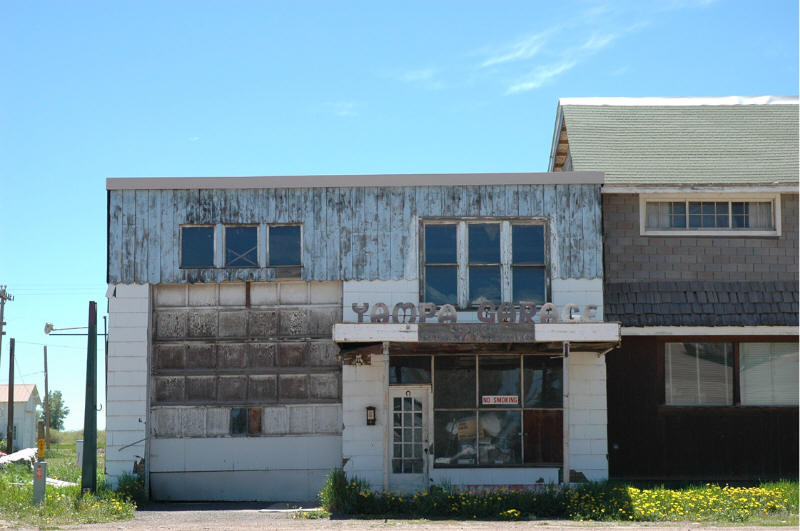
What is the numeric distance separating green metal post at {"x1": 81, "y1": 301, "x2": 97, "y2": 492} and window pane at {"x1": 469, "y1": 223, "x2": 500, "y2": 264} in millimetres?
7027

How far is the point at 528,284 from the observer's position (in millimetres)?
19344

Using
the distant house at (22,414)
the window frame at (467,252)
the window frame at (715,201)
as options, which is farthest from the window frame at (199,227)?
the distant house at (22,414)

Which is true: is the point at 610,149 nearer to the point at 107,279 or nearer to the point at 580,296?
the point at 580,296

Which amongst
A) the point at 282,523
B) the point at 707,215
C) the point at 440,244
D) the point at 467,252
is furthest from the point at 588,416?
the point at 282,523

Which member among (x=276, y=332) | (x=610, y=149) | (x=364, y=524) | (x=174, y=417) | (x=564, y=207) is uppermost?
(x=610, y=149)

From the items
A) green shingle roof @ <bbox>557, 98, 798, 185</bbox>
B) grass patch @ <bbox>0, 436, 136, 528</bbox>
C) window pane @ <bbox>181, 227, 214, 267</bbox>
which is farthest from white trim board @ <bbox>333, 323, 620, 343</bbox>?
grass patch @ <bbox>0, 436, 136, 528</bbox>

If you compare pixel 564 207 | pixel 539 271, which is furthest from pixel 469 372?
pixel 564 207

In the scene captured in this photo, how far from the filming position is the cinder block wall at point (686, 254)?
20.0m

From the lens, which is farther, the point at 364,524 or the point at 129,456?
the point at 129,456

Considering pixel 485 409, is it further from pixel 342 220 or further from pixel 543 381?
pixel 342 220

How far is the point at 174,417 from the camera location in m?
19.6

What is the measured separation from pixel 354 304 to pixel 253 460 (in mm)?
3692

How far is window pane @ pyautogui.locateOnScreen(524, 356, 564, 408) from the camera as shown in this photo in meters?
19.3

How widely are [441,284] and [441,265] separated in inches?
14.2
